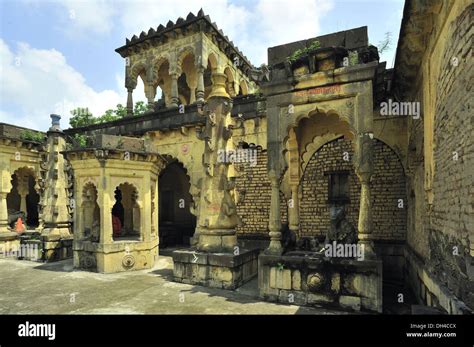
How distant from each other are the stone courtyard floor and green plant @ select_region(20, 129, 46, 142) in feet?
27.2

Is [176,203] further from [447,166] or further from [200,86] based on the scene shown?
[447,166]

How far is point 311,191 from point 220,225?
417 centimetres

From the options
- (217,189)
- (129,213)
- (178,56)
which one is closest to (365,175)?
(217,189)

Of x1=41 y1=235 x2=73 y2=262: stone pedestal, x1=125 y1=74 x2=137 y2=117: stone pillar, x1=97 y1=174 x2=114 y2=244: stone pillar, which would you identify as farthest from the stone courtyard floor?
x1=125 y1=74 x2=137 y2=117: stone pillar

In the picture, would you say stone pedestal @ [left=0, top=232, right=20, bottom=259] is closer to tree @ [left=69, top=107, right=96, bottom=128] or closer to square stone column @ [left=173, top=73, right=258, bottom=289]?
square stone column @ [left=173, top=73, right=258, bottom=289]

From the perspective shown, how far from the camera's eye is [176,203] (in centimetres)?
1748

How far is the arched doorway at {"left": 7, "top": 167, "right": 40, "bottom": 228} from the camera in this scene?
58.6ft

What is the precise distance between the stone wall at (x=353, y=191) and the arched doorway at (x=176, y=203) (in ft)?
26.4

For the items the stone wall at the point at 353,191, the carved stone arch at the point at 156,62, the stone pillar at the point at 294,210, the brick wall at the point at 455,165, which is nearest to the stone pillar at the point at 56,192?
the carved stone arch at the point at 156,62

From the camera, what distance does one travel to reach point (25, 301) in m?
6.95

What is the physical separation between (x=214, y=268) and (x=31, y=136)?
1382 centimetres

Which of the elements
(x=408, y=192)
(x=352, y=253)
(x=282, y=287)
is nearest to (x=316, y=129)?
(x=408, y=192)
